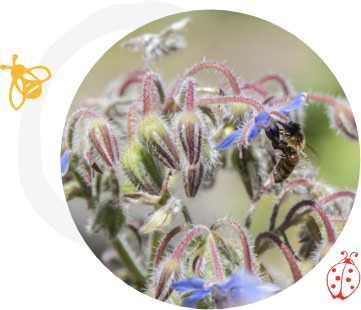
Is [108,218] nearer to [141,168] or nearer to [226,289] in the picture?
[141,168]

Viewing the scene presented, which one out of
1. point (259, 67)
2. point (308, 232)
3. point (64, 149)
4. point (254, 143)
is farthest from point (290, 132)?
point (259, 67)

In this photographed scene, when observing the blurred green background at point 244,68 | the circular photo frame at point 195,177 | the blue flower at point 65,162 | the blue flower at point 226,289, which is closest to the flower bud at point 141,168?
the circular photo frame at point 195,177

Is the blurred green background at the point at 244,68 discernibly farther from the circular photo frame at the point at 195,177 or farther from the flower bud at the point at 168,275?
the flower bud at the point at 168,275

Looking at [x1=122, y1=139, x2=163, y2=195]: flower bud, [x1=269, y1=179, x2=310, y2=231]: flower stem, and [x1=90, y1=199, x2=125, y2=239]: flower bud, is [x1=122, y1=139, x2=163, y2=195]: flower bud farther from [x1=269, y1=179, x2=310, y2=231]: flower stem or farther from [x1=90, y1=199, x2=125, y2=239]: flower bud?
[x1=269, y1=179, x2=310, y2=231]: flower stem

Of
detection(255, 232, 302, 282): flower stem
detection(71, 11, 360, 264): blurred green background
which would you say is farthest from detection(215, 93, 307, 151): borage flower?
detection(71, 11, 360, 264): blurred green background

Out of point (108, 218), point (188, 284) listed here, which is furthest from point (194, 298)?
point (108, 218)

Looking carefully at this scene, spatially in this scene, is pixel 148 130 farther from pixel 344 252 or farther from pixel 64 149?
pixel 344 252
